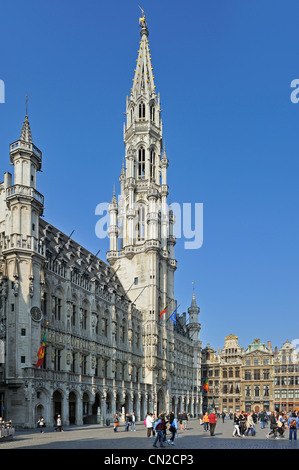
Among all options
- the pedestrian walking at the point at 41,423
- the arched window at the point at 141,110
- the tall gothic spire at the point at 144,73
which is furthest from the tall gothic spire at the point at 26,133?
the tall gothic spire at the point at 144,73

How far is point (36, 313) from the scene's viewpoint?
4697 cm

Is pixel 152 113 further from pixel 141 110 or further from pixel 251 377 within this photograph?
pixel 251 377

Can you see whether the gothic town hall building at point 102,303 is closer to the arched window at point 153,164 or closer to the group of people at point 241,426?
the arched window at point 153,164

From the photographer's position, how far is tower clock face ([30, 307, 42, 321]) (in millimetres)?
46531

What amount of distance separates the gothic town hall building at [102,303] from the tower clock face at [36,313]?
4.6 inches

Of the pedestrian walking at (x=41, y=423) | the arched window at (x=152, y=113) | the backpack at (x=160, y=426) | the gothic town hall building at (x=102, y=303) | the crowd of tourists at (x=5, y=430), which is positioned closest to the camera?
the backpack at (x=160, y=426)

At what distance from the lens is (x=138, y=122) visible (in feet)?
304

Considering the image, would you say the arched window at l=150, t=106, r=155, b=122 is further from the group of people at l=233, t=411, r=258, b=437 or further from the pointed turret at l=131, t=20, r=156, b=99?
the group of people at l=233, t=411, r=258, b=437

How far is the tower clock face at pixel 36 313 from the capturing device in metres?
46.5

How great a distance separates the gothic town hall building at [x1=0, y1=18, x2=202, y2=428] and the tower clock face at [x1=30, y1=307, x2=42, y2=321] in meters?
0.12

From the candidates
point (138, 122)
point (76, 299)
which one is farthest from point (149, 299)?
point (138, 122)

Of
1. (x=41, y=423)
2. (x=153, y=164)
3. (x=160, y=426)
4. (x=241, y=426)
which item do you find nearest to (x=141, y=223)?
(x=153, y=164)
